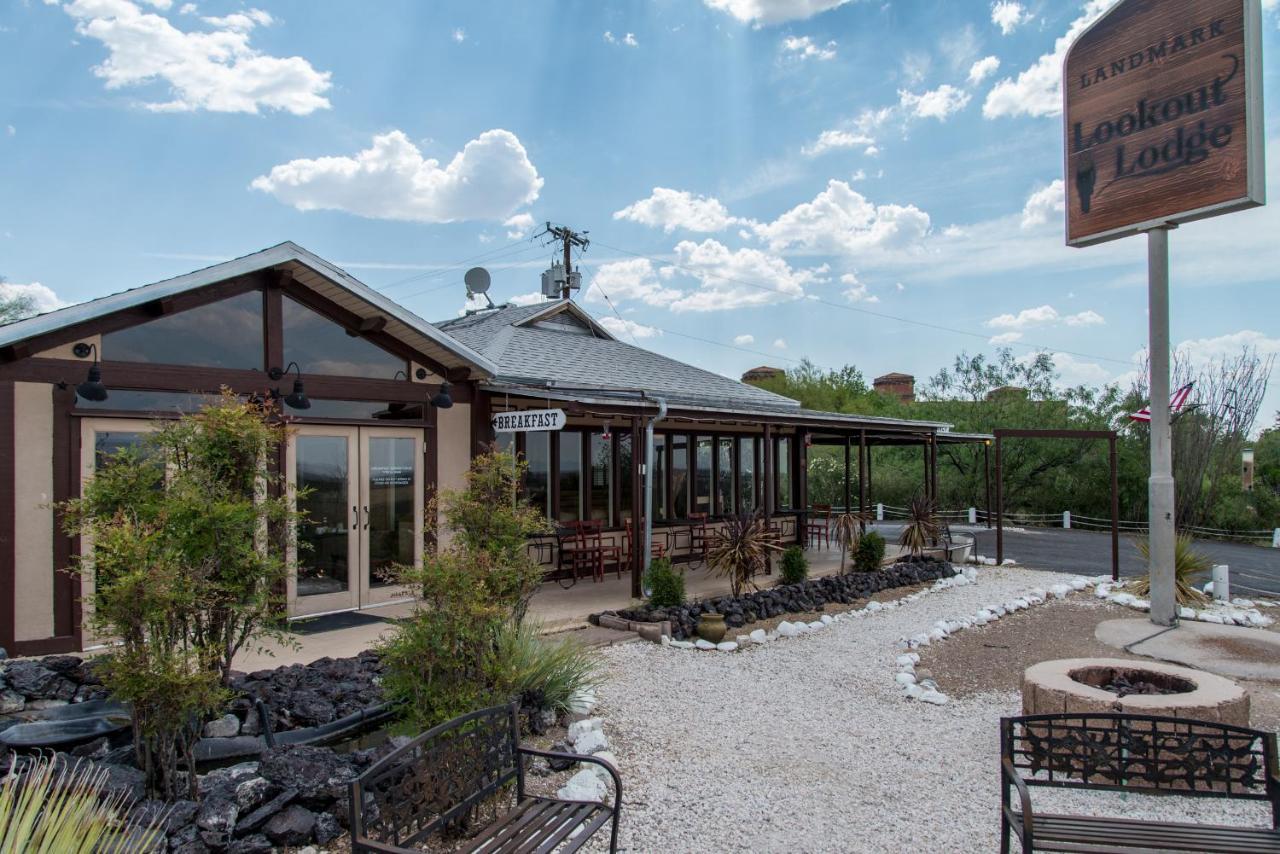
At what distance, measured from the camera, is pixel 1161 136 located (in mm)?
8297

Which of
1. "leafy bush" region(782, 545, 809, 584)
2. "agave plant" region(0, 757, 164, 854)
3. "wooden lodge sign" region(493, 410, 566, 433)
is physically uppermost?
"wooden lodge sign" region(493, 410, 566, 433)

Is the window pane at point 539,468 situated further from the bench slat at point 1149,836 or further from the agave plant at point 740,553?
the bench slat at point 1149,836

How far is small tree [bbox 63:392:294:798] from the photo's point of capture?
3.15 metres

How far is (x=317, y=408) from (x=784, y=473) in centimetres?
955

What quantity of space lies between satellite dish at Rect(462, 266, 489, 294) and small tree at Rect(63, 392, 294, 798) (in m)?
11.1

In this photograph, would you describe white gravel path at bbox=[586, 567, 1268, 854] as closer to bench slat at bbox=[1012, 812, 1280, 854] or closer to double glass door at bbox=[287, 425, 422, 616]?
bench slat at bbox=[1012, 812, 1280, 854]

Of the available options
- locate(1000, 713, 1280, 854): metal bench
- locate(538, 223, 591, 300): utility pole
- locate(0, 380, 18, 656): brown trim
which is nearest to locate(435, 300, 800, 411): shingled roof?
locate(0, 380, 18, 656): brown trim

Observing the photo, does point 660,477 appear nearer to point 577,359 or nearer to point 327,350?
point 577,359

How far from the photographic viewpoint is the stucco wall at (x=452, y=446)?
8492mm

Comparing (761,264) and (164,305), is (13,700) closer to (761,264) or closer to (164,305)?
(164,305)

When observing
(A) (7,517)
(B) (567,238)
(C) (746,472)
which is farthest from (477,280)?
(B) (567,238)

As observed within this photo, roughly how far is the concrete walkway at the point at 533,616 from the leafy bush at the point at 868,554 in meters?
0.38

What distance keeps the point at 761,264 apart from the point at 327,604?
24060 mm

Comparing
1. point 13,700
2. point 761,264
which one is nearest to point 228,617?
point 13,700
